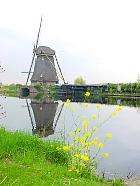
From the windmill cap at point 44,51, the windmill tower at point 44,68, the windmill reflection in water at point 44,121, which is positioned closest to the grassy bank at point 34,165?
the windmill reflection in water at point 44,121

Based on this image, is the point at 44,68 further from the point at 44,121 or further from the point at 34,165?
the point at 34,165

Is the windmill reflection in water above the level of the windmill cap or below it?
below

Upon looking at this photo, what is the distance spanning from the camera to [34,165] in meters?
6.46

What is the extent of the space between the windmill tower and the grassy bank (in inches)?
2154

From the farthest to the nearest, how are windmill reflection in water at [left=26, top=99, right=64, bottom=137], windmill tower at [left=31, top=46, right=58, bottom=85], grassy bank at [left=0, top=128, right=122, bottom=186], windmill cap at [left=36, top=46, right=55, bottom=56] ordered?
windmill cap at [left=36, top=46, right=55, bottom=56]
windmill tower at [left=31, top=46, right=58, bottom=85]
windmill reflection in water at [left=26, top=99, right=64, bottom=137]
grassy bank at [left=0, top=128, right=122, bottom=186]

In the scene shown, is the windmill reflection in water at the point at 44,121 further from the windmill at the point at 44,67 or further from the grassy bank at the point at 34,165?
the windmill at the point at 44,67

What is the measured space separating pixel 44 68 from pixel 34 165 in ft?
186

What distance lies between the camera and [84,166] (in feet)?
22.4

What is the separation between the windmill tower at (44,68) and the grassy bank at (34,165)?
179ft

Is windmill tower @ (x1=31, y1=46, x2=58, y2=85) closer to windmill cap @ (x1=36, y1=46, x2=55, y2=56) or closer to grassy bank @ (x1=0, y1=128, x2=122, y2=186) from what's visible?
windmill cap @ (x1=36, y1=46, x2=55, y2=56)

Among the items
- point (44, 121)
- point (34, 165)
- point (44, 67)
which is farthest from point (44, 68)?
point (34, 165)

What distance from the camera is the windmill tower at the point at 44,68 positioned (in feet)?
206

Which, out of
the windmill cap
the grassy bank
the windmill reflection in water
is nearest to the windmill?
the windmill cap

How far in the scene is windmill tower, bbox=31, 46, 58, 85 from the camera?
62.8 meters
